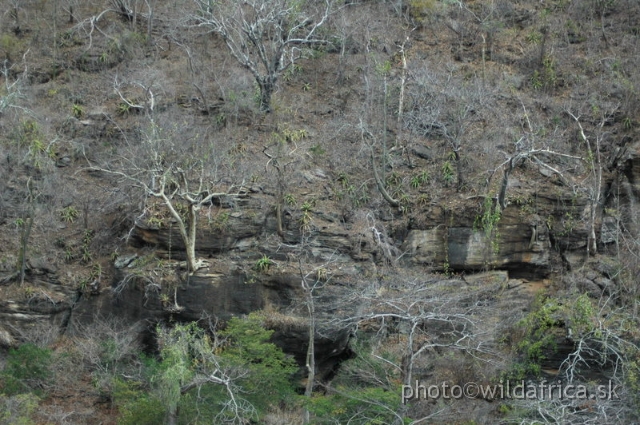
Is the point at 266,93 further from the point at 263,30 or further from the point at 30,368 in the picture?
the point at 30,368

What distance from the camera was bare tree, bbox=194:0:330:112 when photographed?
34.8m

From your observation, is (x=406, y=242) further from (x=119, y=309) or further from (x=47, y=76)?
(x=47, y=76)

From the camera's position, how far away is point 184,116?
34719 mm

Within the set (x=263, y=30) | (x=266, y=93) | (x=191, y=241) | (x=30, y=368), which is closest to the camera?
(x=30, y=368)

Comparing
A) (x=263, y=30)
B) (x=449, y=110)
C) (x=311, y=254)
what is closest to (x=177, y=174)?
(x=311, y=254)

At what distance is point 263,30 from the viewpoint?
115ft

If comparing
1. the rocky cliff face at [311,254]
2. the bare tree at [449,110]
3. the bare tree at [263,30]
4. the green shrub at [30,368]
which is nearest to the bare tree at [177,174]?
the rocky cliff face at [311,254]

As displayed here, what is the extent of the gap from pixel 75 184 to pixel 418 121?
13.1m

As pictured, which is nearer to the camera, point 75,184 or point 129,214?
point 129,214

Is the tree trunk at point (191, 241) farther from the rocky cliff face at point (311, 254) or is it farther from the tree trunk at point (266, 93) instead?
the tree trunk at point (266, 93)

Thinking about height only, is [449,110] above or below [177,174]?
above

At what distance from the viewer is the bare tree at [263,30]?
34750mm

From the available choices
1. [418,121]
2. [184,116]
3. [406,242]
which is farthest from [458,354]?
[184,116]

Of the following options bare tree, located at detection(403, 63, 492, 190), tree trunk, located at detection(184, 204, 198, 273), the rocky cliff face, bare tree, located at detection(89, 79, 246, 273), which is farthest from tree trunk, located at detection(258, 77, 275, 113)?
tree trunk, located at detection(184, 204, 198, 273)
